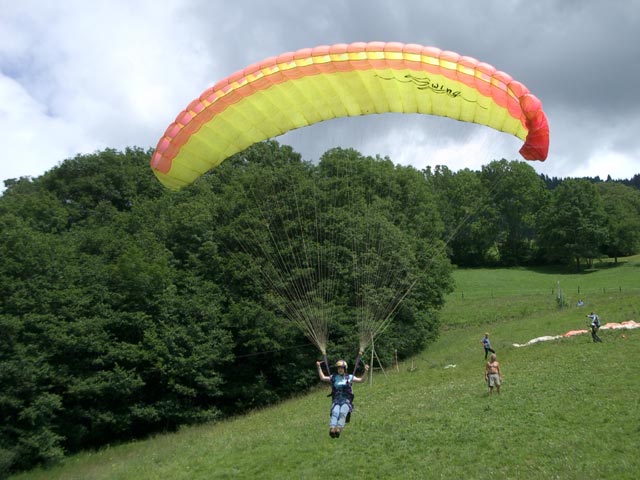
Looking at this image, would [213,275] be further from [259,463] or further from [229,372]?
[259,463]

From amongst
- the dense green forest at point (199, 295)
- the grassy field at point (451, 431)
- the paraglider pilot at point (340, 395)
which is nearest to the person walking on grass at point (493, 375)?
the grassy field at point (451, 431)

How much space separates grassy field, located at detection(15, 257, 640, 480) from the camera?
10023mm

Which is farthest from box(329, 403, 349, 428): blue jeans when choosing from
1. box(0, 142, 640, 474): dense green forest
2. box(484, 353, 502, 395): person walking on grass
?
box(484, 353, 502, 395): person walking on grass

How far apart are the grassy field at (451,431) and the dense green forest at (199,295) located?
174cm

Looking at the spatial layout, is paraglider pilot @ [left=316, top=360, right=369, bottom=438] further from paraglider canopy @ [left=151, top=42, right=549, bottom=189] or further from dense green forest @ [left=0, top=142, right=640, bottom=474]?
dense green forest @ [left=0, top=142, right=640, bottom=474]

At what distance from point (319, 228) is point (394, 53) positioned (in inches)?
565

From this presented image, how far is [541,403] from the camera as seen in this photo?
41.7 feet

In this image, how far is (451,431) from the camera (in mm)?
11945

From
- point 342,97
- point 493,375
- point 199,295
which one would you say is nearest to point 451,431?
point 493,375

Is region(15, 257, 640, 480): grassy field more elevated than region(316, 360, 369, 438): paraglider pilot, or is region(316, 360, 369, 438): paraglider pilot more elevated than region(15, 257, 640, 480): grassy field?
region(316, 360, 369, 438): paraglider pilot

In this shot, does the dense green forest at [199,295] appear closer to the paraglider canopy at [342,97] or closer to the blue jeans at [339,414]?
the paraglider canopy at [342,97]

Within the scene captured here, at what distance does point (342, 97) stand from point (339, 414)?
605 cm

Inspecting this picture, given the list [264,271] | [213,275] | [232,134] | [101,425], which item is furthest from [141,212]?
[232,134]

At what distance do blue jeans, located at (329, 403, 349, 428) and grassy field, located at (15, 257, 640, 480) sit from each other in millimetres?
2714
